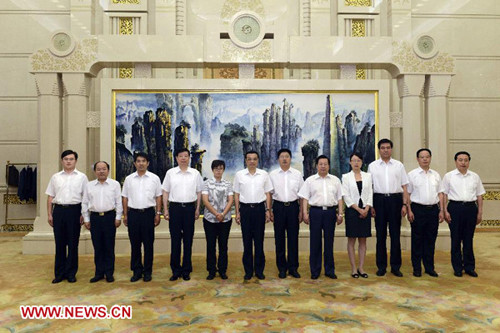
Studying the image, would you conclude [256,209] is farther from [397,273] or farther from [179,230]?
[397,273]

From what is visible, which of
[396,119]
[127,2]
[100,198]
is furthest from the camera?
[127,2]

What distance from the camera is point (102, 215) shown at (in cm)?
432

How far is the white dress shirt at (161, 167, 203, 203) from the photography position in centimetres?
437

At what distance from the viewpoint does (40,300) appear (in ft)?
12.3

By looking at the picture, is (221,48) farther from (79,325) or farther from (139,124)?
(79,325)

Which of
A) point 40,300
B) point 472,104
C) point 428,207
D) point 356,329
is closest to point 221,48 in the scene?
point 428,207

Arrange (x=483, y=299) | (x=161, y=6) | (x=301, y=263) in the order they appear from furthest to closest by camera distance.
Answer: (x=161, y=6) → (x=301, y=263) → (x=483, y=299)

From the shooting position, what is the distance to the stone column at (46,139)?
601cm

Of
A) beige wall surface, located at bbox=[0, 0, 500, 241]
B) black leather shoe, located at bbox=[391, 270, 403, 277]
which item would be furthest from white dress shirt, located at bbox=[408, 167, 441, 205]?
beige wall surface, located at bbox=[0, 0, 500, 241]

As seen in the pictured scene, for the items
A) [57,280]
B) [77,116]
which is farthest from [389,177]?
[77,116]

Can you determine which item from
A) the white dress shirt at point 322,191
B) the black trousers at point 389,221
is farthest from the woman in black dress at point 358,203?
the black trousers at point 389,221

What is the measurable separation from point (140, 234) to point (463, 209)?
359 centimetres

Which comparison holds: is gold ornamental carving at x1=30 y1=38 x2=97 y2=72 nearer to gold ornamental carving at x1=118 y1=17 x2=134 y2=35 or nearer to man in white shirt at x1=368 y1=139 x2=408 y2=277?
gold ornamental carving at x1=118 y1=17 x2=134 y2=35

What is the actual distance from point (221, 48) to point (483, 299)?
15.3ft
